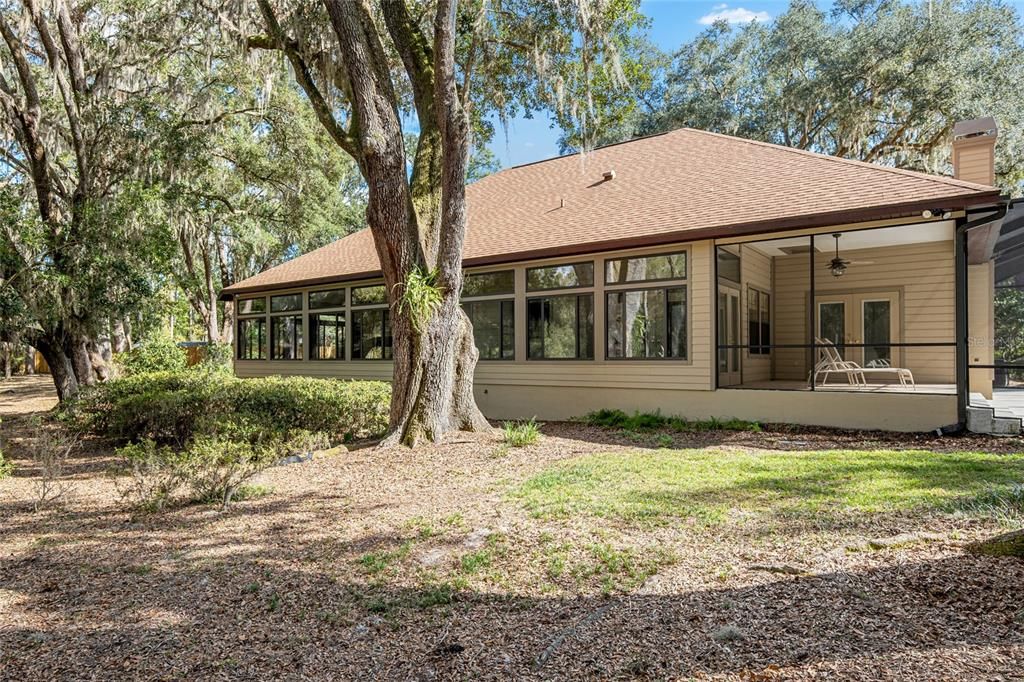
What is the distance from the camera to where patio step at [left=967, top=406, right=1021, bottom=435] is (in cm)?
766

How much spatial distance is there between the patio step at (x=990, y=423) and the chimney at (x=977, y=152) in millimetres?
4141

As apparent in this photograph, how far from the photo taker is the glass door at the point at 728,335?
1055cm

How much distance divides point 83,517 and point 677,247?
8292 mm

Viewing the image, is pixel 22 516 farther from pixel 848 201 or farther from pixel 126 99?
pixel 126 99

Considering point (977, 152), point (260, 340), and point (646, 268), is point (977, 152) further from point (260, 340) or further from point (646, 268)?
point (260, 340)

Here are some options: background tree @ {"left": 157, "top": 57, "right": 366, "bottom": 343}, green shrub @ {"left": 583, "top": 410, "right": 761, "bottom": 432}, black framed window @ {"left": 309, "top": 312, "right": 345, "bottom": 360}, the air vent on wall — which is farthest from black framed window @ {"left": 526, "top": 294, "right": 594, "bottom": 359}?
background tree @ {"left": 157, "top": 57, "right": 366, "bottom": 343}

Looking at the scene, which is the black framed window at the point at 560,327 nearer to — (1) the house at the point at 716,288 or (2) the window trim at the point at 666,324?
(1) the house at the point at 716,288

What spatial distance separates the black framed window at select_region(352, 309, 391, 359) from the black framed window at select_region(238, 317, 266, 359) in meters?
3.71

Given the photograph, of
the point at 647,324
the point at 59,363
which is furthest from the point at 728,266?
the point at 59,363

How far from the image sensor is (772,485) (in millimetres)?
5129

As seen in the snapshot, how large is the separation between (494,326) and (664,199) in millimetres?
3924

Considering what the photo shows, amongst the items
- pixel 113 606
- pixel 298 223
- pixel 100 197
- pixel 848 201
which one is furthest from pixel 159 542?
pixel 298 223

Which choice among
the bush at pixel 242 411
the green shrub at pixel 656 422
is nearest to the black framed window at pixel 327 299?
the bush at pixel 242 411

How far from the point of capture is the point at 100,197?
12.3 metres
